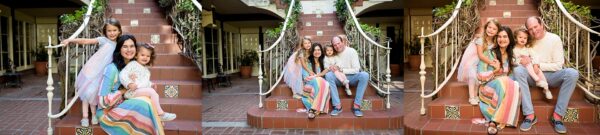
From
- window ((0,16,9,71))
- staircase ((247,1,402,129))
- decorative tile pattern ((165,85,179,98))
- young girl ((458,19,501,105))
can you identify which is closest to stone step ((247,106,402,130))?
staircase ((247,1,402,129))

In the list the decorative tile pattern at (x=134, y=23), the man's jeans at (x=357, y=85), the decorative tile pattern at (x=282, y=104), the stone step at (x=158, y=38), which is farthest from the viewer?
the decorative tile pattern at (x=134, y=23)

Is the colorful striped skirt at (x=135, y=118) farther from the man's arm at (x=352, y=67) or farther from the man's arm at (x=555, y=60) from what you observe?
the man's arm at (x=555, y=60)

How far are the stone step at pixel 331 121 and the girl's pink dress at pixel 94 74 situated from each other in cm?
179

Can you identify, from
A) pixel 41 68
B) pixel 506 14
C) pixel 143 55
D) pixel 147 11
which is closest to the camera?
pixel 143 55

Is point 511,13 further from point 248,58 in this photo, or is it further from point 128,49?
point 248,58

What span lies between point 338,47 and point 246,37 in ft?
30.3

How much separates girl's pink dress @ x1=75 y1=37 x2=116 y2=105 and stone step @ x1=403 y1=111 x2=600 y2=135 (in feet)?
8.85

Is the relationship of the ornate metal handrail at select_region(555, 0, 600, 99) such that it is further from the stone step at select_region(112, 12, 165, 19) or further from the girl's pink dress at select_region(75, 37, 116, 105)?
the stone step at select_region(112, 12, 165, 19)

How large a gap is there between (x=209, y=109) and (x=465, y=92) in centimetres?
369

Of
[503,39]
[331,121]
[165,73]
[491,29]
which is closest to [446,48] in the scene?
[491,29]

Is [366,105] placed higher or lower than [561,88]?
lower

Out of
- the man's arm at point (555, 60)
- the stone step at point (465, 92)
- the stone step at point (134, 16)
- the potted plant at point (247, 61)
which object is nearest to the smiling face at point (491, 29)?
the man's arm at point (555, 60)

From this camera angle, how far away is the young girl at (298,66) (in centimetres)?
525

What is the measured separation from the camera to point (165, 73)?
536 centimetres
